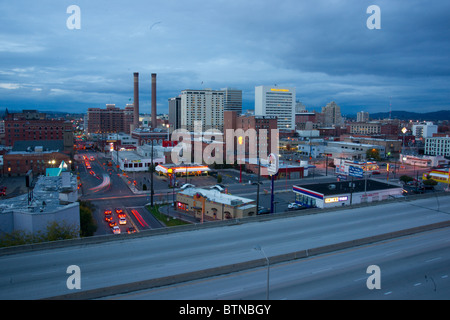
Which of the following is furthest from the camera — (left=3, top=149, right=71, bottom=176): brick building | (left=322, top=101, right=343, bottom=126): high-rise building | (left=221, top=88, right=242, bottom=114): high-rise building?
(left=322, top=101, right=343, bottom=126): high-rise building

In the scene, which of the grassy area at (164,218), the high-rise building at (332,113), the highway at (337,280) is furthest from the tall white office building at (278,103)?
the highway at (337,280)

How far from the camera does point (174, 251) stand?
9969 mm

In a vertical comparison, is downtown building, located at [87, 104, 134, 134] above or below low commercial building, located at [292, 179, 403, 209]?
above

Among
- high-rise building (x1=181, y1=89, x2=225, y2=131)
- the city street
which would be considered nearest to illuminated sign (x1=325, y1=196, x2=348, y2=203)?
the city street

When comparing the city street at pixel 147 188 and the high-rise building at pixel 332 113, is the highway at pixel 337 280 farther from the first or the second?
the high-rise building at pixel 332 113

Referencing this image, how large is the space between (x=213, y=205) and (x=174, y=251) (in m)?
12.1

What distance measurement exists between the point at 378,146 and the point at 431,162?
9942mm

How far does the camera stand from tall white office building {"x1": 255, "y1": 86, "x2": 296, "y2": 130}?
9788 cm

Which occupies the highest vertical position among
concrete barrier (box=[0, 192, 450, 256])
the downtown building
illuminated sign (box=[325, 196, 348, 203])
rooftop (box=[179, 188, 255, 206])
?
the downtown building

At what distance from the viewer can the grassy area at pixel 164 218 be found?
20.8 m

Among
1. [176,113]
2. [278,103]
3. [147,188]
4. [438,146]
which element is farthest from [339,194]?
[176,113]

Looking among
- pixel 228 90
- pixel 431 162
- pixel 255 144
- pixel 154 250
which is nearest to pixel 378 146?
pixel 431 162

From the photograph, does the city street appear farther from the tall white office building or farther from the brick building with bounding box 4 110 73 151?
the tall white office building

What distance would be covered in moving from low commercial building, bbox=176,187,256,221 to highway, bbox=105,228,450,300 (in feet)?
Result: 35.6
